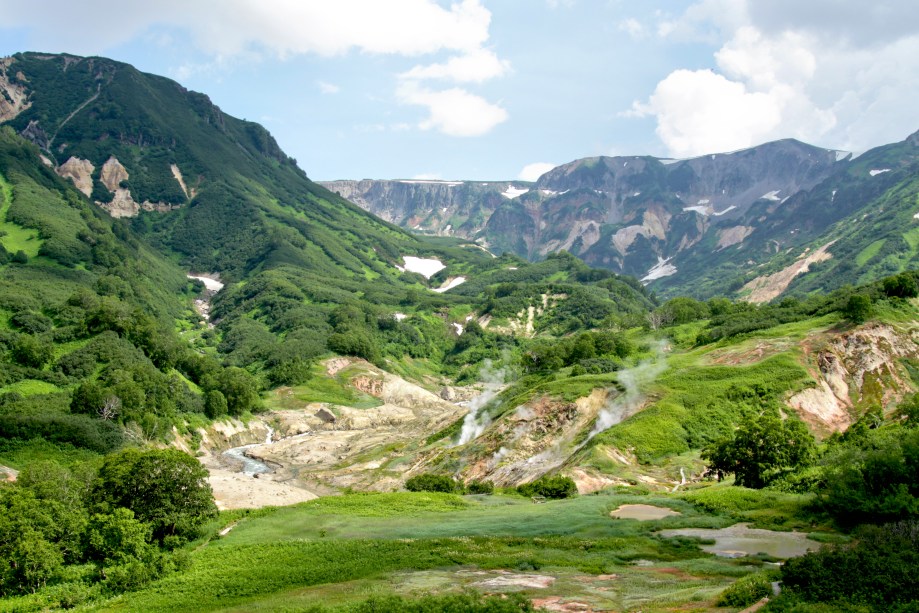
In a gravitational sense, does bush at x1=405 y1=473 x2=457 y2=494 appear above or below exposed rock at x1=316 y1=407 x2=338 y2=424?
above

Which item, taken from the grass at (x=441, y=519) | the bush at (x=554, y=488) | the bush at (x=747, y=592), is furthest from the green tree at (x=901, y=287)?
the bush at (x=747, y=592)

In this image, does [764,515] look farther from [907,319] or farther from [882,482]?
[907,319]

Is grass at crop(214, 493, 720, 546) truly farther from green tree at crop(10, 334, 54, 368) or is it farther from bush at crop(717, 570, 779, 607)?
green tree at crop(10, 334, 54, 368)

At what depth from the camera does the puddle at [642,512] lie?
155 feet

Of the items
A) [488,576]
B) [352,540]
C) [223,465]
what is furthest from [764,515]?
[223,465]

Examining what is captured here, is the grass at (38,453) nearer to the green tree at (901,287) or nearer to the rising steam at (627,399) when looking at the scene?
the rising steam at (627,399)

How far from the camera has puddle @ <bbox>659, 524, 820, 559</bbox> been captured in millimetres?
35406

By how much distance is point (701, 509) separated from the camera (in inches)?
1879

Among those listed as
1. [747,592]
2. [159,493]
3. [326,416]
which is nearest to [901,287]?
[747,592]

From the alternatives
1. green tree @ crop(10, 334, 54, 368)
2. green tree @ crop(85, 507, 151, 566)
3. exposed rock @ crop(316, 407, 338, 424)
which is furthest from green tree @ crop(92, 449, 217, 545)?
exposed rock @ crop(316, 407, 338, 424)

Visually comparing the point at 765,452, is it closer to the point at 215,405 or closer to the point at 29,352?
the point at 215,405

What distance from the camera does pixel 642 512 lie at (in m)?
49.0

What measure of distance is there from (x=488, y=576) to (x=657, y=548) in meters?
11.3

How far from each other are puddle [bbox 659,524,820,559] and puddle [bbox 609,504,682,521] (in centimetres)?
428
